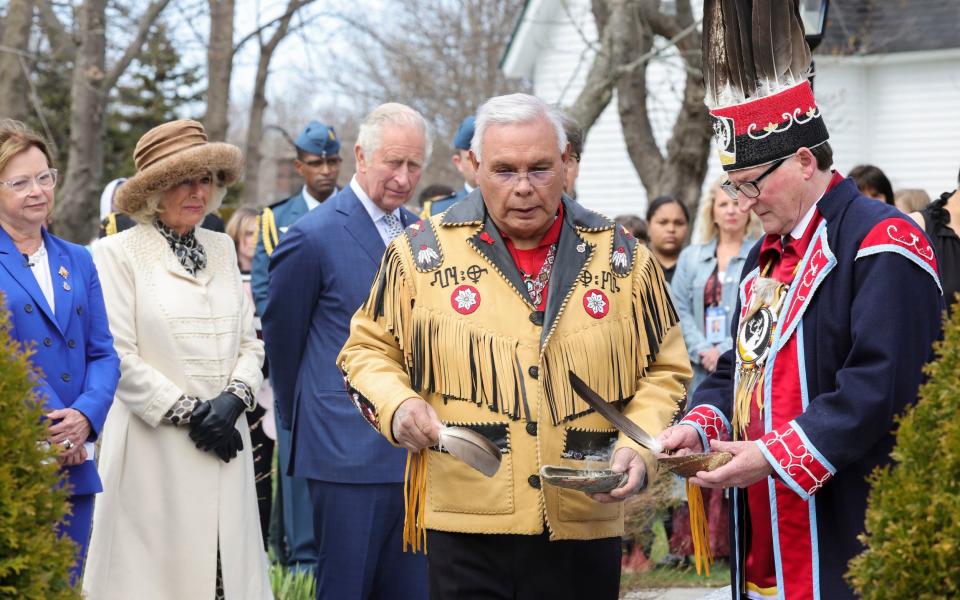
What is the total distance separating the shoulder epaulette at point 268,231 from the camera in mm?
8117

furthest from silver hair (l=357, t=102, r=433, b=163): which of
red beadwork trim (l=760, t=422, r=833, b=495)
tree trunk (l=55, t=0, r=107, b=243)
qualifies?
tree trunk (l=55, t=0, r=107, b=243)

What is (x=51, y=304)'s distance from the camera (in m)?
4.97

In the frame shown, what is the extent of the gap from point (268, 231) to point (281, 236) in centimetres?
43

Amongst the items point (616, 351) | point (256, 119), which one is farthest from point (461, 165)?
point (256, 119)

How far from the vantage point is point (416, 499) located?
13.1 feet

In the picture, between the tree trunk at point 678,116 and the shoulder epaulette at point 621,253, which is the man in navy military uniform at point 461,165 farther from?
the tree trunk at point 678,116

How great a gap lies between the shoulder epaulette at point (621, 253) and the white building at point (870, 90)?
1930 cm

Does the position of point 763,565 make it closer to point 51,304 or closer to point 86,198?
point 51,304

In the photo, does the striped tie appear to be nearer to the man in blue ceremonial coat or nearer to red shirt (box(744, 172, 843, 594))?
the man in blue ceremonial coat

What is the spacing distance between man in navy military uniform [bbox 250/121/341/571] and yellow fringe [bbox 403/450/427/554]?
3.31 meters

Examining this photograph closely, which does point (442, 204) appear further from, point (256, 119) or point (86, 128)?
point (256, 119)

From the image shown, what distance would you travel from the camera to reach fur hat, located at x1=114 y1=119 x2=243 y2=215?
5.57m

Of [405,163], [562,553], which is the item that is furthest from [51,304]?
[562,553]

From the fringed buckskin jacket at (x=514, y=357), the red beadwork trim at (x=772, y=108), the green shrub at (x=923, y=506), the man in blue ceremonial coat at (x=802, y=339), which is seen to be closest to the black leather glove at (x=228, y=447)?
the fringed buckskin jacket at (x=514, y=357)
